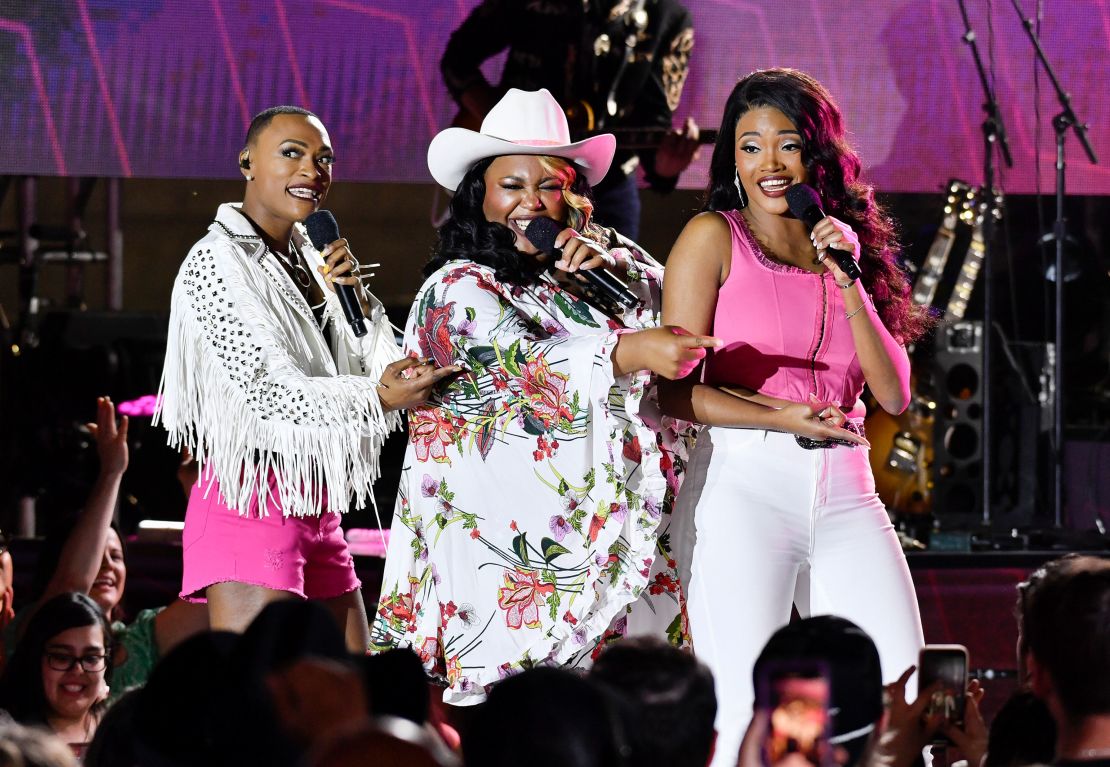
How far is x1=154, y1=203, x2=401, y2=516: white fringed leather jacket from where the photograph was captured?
2.89 metres

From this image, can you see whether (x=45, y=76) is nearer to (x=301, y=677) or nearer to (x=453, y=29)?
(x=453, y=29)

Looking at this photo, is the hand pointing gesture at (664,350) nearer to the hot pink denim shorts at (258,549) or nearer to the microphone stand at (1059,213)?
the hot pink denim shorts at (258,549)

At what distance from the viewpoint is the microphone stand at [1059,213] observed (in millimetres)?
5590

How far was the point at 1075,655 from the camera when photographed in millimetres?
1812

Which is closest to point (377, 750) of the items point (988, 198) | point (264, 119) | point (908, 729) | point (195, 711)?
point (195, 711)

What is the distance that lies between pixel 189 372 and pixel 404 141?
2.83m

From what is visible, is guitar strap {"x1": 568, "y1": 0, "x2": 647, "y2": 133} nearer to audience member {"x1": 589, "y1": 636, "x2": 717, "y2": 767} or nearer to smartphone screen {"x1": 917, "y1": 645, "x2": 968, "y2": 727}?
smartphone screen {"x1": 917, "y1": 645, "x2": 968, "y2": 727}

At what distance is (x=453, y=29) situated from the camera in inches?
221

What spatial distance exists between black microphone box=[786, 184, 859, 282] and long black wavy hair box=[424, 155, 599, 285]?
441mm

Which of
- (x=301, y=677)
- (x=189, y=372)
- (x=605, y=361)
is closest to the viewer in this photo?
(x=301, y=677)

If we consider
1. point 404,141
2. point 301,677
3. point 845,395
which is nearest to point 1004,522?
point 404,141

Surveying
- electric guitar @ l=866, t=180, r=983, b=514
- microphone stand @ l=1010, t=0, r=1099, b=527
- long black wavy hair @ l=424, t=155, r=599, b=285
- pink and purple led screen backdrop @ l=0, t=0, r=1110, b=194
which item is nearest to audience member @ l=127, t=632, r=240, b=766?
long black wavy hair @ l=424, t=155, r=599, b=285

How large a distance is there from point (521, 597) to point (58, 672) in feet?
3.21

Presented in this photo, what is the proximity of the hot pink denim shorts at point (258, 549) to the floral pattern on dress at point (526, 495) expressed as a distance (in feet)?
0.59
